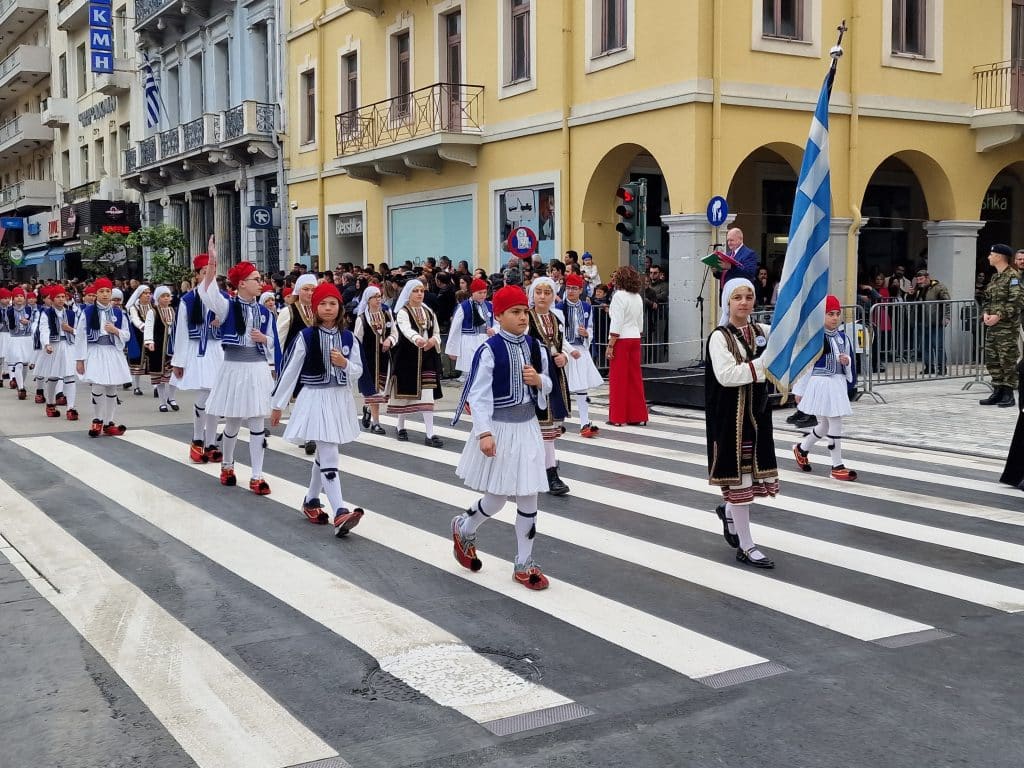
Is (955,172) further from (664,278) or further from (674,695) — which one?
(674,695)

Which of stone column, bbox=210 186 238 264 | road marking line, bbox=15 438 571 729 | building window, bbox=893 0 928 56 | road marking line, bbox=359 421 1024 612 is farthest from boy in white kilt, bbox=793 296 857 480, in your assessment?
stone column, bbox=210 186 238 264

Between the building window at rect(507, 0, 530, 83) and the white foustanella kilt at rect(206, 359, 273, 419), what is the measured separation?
43.8 ft

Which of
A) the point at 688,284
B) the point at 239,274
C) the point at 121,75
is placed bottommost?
the point at 239,274

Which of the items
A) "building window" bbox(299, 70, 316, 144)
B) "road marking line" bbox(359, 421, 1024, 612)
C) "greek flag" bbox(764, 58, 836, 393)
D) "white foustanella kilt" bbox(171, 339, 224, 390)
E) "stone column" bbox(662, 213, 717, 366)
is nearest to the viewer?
"road marking line" bbox(359, 421, 1024, 612)

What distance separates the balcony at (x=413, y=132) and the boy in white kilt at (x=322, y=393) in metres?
15.0

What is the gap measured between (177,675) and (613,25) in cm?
1713

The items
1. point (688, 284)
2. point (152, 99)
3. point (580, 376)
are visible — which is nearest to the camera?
point (580, 376)

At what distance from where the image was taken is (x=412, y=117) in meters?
24.5

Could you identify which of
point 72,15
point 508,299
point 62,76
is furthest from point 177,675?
point 62,76

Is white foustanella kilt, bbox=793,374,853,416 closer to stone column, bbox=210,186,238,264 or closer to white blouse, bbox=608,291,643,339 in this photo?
white blouse, bbox=608,291,643,339

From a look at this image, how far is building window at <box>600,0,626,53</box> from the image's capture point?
64.8 feet

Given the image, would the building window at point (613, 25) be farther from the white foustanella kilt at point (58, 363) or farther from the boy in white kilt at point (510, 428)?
the boy in white kilt at point (510, 428)

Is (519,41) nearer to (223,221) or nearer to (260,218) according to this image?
(260,218)

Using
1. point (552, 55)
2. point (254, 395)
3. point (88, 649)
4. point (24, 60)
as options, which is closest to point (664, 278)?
point (552, 55)
